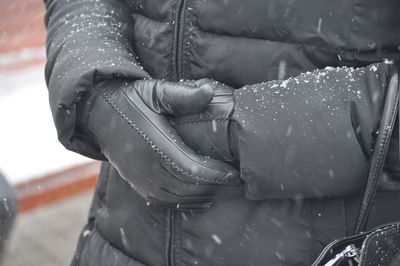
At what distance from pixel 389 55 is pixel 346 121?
0.58ft

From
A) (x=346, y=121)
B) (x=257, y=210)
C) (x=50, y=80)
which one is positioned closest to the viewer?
(x=346, y=121)

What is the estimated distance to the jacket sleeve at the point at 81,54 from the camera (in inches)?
54.3

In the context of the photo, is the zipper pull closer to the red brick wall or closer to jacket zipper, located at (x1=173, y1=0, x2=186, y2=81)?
jacket zipper, located at (x1=173, y1=0, x2=186, y2=81)

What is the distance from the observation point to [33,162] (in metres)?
4.23

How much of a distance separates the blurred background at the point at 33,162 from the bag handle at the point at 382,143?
2.23 meters

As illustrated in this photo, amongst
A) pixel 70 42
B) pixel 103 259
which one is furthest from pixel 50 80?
pixel 103 259

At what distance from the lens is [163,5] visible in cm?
140

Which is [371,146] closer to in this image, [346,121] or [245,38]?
[346,121]

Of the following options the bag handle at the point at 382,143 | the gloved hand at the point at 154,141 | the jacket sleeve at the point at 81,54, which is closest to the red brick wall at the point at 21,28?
the jacket sleeve at the point at 81,54

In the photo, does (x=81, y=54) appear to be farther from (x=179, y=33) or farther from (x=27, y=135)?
(x=27, y=135)

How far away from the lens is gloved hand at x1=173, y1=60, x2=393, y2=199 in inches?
49.2

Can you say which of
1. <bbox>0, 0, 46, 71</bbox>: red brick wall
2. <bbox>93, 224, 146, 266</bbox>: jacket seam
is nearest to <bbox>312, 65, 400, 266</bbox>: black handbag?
<bbox>93, 224, 146, 266</bbox>: jacket seam

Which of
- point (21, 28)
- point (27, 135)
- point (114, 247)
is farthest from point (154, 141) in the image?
point (21, 28)

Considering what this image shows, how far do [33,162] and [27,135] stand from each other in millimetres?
295
